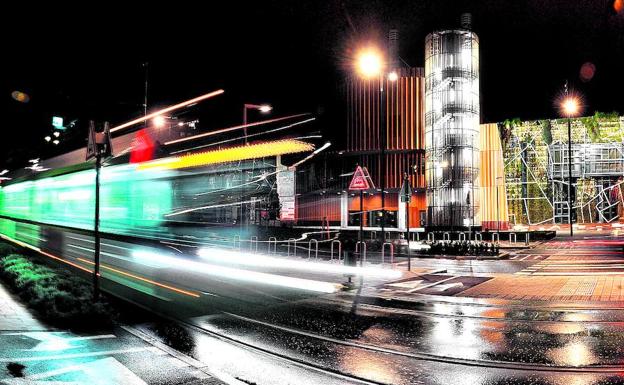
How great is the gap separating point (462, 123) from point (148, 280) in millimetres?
27464

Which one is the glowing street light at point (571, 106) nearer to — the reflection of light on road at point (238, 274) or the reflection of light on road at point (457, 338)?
the reflection of light on road at point (238, 274)

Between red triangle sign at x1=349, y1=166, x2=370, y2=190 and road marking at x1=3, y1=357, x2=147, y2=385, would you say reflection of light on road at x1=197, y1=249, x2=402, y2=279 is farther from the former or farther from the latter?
road marking at x1=3, y1=357, x2=147, y2=385

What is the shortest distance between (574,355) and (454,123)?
3101cm

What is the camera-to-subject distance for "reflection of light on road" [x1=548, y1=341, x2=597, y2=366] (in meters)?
7.24

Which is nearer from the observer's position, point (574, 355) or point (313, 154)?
point (574, 355)

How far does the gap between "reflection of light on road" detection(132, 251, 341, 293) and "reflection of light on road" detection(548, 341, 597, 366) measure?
22.6 feet

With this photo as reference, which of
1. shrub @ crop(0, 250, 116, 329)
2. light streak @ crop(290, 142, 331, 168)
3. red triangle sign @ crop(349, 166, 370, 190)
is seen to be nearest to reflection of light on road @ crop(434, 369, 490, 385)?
shrub @ crop(0, 250, 116, 329)

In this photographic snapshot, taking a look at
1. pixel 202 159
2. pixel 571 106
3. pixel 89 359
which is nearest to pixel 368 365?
pixel 89 359

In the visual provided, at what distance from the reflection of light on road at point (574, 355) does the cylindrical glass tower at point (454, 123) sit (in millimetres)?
29164

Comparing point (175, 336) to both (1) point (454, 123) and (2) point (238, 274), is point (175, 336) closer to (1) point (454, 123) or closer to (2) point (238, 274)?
(2) point (238, 274)

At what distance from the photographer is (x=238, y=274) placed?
57.4ft

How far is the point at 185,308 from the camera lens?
11.2 m

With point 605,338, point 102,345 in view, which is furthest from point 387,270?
point 102,345

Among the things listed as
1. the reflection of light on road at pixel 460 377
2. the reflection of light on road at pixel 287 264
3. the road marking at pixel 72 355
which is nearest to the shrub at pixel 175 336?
the road marking at pixel 72 355
